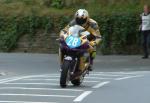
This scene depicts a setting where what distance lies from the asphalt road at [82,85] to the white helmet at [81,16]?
1.40 metres

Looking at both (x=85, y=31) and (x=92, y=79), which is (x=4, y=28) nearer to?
(x=92, y=79)

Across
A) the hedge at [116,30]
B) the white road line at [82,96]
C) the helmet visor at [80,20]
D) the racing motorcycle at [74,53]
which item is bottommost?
the hedge at [116,30]

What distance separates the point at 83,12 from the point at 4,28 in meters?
12.6

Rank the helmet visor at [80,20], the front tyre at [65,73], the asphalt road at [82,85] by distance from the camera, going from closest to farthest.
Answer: the asphalt road at [82,85] → the front tyre at [65,73] → the helmet visor at [80,20]

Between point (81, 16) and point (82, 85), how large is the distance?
153cm

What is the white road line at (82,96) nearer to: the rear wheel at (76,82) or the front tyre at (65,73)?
the front tyre at (65,73)

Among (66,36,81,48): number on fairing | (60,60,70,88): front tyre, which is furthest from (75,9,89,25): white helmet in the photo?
(60,60,70,88): front tyre

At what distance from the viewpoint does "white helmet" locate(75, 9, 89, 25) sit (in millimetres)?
15664

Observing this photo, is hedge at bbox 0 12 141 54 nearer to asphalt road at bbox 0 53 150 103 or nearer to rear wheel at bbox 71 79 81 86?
asphalt road at bbox 0 53 150 103

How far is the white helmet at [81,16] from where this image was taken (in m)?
15.7

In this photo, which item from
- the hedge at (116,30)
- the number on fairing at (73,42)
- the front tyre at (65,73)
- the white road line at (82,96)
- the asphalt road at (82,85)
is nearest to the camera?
the white road line at (82,96)

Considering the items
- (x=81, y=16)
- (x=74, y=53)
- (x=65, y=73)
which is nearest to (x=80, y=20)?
(x=81, y=16)

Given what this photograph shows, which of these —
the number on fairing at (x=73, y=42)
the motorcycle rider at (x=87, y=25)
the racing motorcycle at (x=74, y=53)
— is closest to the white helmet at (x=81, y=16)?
the motorcycle rider at (x=87, y=25)

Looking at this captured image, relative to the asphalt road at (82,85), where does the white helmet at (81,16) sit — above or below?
above
